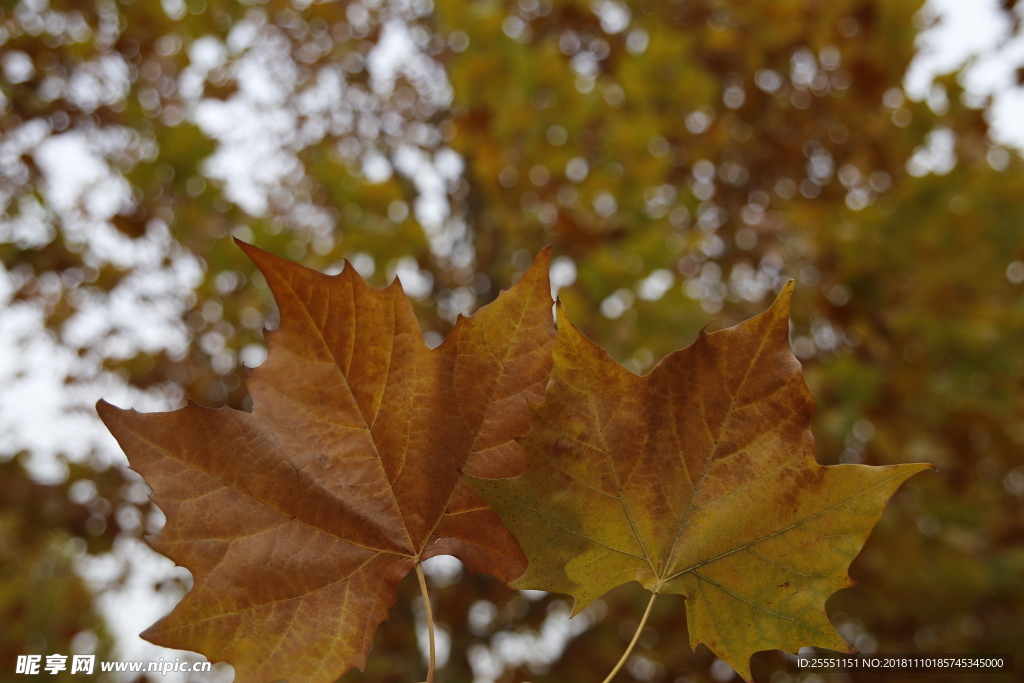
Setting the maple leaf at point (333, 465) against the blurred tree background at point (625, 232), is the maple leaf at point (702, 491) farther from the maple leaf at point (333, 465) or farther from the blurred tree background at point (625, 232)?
the blurred tree background at point (625, 232)

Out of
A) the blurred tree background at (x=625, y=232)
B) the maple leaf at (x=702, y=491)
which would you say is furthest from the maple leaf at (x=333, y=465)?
the blurred tree background at (x=625, y=232)

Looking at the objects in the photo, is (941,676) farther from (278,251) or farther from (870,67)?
(278,251)

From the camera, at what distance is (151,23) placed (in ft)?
8.60

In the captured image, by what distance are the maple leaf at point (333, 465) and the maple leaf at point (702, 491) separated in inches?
1.5

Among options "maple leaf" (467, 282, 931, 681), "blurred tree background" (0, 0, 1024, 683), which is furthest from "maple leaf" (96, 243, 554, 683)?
"blurred tree background" (0, 0, 1024, 683)

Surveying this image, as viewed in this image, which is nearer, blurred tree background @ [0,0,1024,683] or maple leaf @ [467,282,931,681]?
maple leaf @ [467,282,931,681]

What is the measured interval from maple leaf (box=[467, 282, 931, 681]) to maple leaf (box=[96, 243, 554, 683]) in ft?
0.13

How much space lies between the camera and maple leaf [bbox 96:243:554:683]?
0.49 m

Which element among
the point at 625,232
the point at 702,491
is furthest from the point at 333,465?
the point at 625,232

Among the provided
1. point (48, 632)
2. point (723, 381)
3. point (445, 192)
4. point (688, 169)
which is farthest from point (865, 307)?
point (48, 632)

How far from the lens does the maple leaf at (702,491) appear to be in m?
0.46

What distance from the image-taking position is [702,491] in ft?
1.59

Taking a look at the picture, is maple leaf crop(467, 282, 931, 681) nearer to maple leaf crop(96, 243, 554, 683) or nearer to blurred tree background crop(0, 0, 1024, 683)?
maple leaf crop(96, 243, 554, 683)

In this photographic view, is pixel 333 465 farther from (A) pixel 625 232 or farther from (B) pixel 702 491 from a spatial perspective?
(A) pixel 625 232
